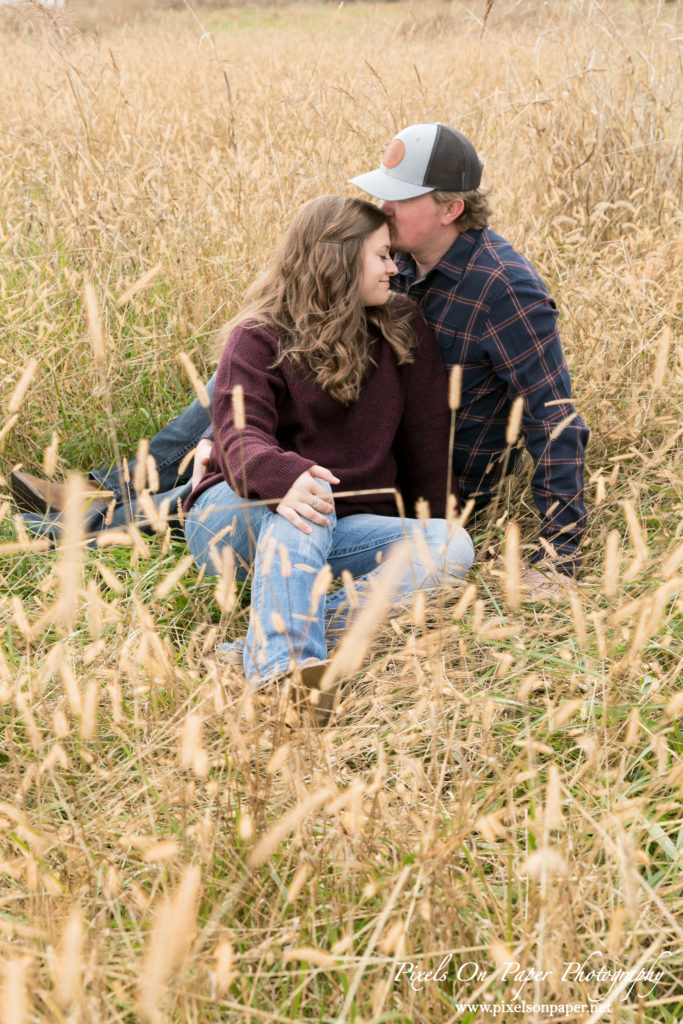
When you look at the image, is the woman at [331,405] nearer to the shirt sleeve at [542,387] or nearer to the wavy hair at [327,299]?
the wavy hair at [327,299]

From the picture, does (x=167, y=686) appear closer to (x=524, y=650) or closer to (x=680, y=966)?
(x=524, y=650)

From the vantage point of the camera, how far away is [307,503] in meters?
2.01

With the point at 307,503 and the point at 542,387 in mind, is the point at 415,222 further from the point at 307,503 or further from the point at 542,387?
the point at 307,503

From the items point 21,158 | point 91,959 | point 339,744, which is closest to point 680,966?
point 339,744

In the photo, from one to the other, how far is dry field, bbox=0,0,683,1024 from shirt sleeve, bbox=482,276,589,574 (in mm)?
146

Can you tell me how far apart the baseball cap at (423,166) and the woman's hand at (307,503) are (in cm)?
83

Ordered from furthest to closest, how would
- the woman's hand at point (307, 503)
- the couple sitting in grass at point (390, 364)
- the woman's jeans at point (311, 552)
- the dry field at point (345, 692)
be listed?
the couple sitting in grass at point (390, 364) < the woman's hand at point (307, 503) < the woman's jeans at point (311, 552) < the dry field at point (345, 692)

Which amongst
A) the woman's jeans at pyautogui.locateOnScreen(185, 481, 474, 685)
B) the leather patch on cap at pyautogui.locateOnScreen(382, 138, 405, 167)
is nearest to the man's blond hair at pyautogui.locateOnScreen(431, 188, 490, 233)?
the leather patch on cap at pyautogui.locateOnScreen(382, 138, 405, 167)

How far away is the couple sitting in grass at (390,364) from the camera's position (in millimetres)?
2189

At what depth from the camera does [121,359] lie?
291cm

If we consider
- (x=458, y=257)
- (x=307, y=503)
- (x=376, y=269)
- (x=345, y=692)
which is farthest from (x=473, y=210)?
(x=345, y=692)

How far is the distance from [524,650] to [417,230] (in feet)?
4.22

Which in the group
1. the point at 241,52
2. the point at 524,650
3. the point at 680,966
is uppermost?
the point at 241,52

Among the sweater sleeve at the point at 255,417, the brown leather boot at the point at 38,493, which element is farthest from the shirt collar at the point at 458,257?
the brown leather boot at the point at 38,493
